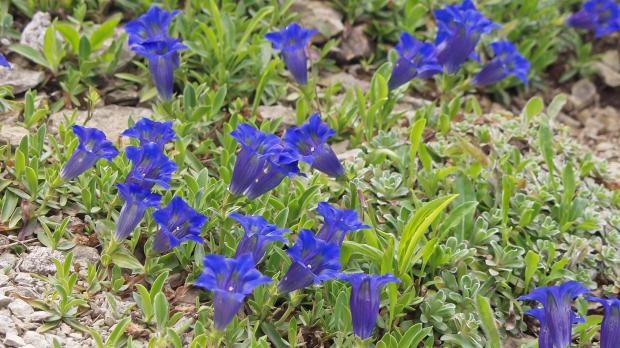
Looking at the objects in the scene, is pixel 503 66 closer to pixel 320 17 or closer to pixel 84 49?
pixel 320 17

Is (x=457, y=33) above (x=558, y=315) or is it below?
above

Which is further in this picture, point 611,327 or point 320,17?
point 320,17

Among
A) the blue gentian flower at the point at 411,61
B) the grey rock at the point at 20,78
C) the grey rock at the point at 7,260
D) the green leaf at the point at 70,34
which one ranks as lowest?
the grey rock at the point at 7,260

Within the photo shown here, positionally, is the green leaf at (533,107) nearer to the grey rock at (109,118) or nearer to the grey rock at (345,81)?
the grey rock at (345,81)

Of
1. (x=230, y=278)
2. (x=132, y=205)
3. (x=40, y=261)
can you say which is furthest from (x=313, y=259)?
(x=40, y=261)

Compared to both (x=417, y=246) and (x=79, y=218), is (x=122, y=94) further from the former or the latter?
(x=417, y=246)

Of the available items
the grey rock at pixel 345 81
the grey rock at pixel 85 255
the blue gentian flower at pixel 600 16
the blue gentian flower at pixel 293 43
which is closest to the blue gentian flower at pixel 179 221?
the grey rock at pixel 85 255

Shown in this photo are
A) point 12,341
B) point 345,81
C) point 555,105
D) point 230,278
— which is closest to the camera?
point 230,278
